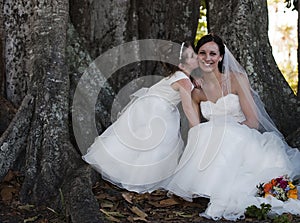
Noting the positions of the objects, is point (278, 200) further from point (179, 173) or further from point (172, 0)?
point (172, 0)

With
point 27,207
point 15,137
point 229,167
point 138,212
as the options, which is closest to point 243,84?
point 229,167

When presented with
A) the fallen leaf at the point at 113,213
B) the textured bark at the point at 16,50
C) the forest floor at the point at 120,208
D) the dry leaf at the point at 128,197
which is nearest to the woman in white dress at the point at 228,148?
the forest floor at the point at 120,208

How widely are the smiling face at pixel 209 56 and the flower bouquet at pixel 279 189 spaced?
47.3 inches

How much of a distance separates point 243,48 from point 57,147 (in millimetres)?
2171

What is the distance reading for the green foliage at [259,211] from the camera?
456 cm

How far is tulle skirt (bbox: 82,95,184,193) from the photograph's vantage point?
534 cm

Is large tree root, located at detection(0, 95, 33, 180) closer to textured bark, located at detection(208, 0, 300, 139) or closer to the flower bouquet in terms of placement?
the flower bouquet

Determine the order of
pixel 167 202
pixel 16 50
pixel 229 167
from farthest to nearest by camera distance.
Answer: pixel 16 50, pixel 167 202, pixel 229 167

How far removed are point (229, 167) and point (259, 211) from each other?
0.48m

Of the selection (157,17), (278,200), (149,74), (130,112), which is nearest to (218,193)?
(278,200)

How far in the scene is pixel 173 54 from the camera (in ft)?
20.0

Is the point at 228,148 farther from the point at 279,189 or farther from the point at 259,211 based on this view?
the point at 259,211

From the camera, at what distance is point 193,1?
6.59 m

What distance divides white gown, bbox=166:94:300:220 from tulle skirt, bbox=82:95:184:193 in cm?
27
